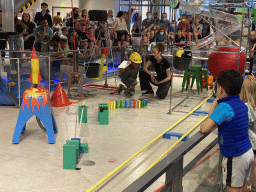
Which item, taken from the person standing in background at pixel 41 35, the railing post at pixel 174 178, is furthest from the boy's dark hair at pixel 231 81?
the person standing in background at pixel 41 35

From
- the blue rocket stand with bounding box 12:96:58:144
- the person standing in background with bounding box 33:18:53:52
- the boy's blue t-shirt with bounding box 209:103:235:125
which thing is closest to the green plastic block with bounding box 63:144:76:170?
the blue rocket stand with bounding box 12:96:58:144

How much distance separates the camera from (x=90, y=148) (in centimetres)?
508

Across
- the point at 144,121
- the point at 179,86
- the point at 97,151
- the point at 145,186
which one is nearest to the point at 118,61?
the point at 179,86

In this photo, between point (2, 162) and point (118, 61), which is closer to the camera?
point (2, 162)

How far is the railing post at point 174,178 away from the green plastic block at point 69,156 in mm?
2230

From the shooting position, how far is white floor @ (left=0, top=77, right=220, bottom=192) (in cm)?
394

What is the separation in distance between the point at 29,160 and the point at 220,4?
4693mm

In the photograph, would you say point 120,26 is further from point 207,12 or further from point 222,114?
point 222,114

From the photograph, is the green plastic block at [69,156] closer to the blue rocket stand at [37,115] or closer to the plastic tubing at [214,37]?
the blue rocket stand at [37,115]

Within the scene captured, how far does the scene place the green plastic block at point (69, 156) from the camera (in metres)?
4.31

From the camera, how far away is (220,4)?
706 centimetres

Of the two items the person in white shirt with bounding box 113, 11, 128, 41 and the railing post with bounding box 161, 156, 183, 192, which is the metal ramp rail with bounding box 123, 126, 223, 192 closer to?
the railing post with bounding box 161, 156, 183, 192

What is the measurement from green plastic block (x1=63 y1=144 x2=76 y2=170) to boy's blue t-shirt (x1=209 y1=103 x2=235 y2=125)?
2.14 m

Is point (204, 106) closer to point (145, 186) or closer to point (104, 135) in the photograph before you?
point (104, 135)
